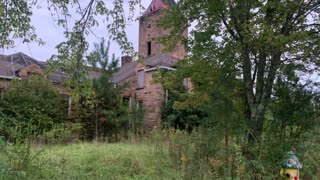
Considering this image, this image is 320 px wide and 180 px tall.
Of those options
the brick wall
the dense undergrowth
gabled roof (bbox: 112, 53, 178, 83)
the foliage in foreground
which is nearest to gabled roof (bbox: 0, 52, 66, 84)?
the foliage in foreground

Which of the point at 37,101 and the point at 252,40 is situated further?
the point at 37,101

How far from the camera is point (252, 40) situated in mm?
8836

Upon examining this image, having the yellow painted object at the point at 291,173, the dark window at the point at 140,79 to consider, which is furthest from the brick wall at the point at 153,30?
the dark window at the point at 140,79

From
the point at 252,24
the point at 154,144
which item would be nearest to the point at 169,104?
the point at 154,144

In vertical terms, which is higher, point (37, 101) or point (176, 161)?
point (37, 101)

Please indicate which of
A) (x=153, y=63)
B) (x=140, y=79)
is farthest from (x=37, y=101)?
(x=153, y=63)

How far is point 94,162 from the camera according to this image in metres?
8.89

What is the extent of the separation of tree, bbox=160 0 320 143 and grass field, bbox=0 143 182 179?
2.08m

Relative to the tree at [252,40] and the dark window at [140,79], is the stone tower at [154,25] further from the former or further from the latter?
the dark window at [140,79]

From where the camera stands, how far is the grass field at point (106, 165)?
6.59m

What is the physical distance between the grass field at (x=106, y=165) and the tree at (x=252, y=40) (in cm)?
208

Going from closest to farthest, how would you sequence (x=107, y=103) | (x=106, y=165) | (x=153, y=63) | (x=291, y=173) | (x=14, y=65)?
(x=291, y=173)
(x=106, y=165)
(x=107, y=103)
(x=14, y=65)
(x=153, y=63)

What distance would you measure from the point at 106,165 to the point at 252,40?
4219mm

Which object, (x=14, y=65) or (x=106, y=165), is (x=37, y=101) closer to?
(x=14, y=65)
